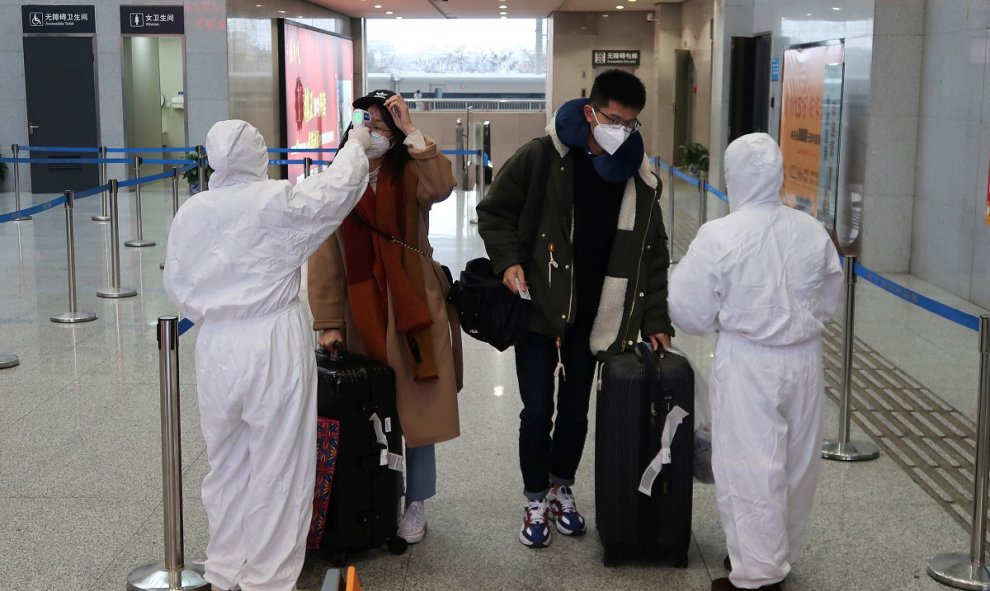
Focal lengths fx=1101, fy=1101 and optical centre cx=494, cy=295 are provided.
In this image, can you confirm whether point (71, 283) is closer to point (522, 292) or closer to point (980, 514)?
point (522, 292)

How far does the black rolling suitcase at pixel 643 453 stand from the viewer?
3785 millimetres

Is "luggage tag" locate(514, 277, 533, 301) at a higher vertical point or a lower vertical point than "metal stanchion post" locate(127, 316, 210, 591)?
higher

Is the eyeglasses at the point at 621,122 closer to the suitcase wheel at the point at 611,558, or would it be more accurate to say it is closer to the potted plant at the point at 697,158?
the suitcase wheel at the point at 611,558

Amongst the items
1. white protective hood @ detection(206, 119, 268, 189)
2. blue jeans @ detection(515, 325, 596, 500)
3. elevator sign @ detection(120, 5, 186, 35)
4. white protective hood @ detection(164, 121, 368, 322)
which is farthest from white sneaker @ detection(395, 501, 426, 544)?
elevator sign @ detection(120, 5, 186, 35)

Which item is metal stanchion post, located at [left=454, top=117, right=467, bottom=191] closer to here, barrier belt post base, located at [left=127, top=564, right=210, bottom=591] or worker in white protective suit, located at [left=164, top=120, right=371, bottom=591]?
barrier belt post base, located at [left=127, top=564, right=210, bottom=591]

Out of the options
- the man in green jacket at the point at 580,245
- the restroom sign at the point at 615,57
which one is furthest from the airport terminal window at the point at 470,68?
the man in green jacket at the point at 580,245

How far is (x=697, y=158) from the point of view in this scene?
21266 millimetres

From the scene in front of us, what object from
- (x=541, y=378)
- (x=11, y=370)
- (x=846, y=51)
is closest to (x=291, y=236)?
(x=541, y=378)

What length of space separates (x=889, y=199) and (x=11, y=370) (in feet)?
25.0

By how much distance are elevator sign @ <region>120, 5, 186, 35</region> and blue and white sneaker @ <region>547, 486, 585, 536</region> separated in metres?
16.1

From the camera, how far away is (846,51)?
10.9m

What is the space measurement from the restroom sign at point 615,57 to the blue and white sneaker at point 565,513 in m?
25.7

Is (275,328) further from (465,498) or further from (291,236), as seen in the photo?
(465,498)

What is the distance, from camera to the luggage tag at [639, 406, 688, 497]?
3777 mm
